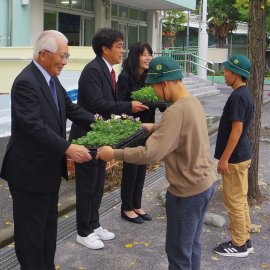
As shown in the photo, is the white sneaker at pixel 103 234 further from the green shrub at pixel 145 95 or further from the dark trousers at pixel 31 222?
the green shrub at pixel 145 95

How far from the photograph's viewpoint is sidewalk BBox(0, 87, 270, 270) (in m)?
3.95

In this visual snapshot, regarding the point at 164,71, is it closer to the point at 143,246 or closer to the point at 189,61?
the point at 143,246

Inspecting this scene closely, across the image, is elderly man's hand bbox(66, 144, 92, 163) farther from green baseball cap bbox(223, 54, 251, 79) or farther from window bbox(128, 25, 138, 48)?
window bbox(128, 25, 138, 48)

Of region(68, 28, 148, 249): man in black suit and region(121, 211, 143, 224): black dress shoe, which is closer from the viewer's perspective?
region(68, 28, 148, 249): man in black suit

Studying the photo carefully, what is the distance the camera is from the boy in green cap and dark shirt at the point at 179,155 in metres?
2.73

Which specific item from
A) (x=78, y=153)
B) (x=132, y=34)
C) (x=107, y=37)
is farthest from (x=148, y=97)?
(x=132, y=34)

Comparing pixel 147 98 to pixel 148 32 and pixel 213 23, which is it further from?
pixel 213 23

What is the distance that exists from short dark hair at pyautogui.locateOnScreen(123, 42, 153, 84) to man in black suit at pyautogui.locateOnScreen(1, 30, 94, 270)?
1.45m

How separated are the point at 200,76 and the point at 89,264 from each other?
17705 mm

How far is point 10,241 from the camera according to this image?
4.37 meters

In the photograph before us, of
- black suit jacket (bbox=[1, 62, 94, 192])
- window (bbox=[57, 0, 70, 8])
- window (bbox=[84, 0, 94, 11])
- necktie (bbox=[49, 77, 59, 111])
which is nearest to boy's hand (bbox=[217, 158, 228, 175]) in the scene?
black suit jacket (bbox=[1, 62, 94, 192])

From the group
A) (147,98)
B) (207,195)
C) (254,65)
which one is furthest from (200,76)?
(207,195)

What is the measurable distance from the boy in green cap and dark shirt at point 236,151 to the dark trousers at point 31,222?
1.57m

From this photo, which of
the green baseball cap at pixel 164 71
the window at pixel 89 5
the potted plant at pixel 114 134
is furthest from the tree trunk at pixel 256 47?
the window at pixel 89 5
